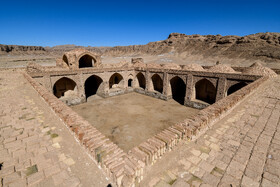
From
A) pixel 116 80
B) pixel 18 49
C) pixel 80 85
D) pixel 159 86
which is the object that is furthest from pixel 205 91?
pixel 18 49

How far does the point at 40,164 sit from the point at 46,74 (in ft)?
43.0

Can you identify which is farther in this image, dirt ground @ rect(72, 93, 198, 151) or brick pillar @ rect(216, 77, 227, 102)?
brick pillar @ rect(216, 77, 227, 102)

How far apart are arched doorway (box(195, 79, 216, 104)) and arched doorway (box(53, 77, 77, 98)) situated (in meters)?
14.4

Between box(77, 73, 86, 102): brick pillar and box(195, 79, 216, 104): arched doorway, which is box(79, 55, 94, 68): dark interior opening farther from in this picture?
box(195, 79, 216, 104): arched doorway

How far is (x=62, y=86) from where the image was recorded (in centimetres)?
1658

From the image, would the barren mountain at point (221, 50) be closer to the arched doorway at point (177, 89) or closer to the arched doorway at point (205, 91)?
the arched doorway at point (177, 89)

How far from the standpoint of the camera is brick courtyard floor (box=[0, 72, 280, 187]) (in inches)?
104

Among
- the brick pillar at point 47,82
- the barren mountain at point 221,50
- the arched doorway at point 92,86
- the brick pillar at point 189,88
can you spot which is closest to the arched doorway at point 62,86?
the brick pillar at point 47,82

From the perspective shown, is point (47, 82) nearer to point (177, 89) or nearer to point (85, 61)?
point (85, 61)

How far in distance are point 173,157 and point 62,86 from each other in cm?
1678

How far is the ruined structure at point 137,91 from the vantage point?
273 cm

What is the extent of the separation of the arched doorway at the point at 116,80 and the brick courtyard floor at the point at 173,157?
15.9 metres

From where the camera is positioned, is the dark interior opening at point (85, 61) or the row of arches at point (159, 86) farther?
the dark interior opening at point (85, 61)

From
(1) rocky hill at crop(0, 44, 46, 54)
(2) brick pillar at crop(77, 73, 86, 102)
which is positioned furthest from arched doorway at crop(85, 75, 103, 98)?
(1) rocky hill at crop(0, 44, 46, 54)
